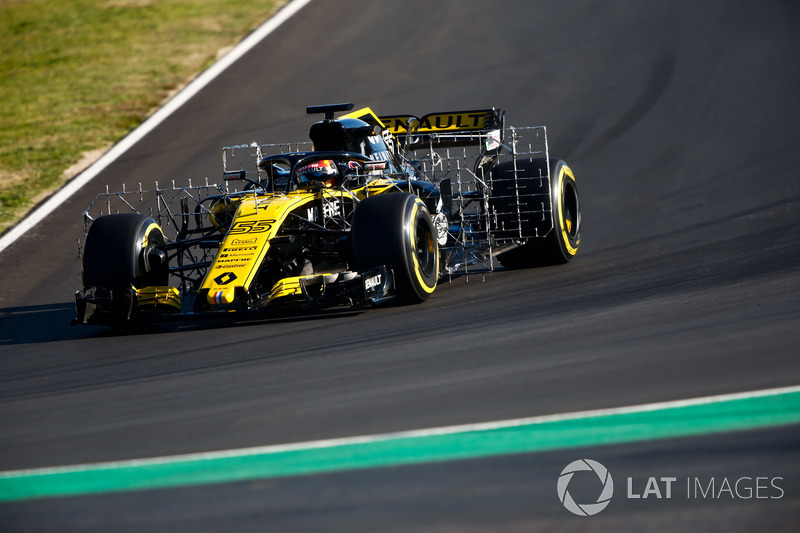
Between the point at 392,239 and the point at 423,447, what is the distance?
3907 millimetres

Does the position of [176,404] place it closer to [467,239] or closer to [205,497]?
[205,497]

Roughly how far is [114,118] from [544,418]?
15.7m

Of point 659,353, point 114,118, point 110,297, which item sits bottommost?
point 659,353

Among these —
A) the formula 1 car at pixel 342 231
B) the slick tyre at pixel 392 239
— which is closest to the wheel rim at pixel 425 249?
the formula 1 car at pixel 342 231

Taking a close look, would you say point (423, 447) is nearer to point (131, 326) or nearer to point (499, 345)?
point (499, 345)

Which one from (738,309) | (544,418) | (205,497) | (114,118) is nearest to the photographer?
(205,497)

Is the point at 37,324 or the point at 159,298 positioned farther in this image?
the point at 37,324

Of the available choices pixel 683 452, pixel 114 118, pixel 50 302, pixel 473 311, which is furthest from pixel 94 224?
pixel 114 118

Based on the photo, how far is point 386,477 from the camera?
4758 millimetres

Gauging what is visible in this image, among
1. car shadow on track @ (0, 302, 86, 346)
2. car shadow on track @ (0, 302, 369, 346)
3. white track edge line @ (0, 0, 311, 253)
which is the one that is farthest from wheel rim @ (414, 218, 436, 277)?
white track edge line @ (0, 0, 311, 253)

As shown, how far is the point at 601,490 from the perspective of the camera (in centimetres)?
440

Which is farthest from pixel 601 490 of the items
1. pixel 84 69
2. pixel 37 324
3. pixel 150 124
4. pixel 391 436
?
pixel 84 69

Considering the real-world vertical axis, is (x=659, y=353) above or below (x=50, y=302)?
below

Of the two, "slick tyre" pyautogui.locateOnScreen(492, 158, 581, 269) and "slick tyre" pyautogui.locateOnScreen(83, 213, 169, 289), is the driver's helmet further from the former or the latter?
"slick tyre" pyautogui.locateOnScreen(492, 158, 581, 269)
